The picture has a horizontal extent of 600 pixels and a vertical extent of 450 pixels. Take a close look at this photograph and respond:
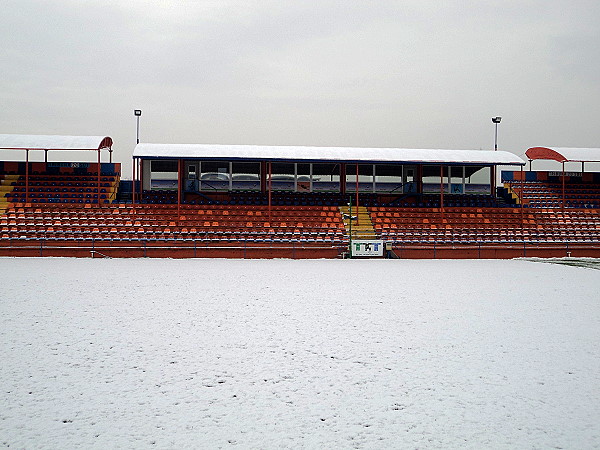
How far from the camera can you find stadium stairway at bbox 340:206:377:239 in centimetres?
2462

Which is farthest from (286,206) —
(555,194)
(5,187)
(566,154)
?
(555,194)

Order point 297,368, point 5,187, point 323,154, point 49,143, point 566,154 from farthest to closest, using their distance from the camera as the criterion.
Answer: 1. point 566,154
2. point 5,187
3. point 323,154
4. point 49,143
5. point 297,368

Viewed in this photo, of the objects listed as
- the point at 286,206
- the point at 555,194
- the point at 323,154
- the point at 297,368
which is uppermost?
the point at 323,154

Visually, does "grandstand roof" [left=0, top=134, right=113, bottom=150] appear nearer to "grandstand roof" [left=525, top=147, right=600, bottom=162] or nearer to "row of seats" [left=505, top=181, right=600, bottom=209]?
"row of seats" [left=505, top=181, right=600, bottom=209]

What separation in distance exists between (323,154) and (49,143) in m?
14.0

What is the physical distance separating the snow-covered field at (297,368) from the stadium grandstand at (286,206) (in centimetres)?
1113

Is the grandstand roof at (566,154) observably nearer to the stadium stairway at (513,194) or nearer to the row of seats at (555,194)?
the row of seats at (555,194)

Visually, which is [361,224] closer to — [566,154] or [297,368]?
[566,154]

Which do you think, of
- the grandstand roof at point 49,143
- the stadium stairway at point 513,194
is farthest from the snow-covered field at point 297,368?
the stadium stairway at point 513,194

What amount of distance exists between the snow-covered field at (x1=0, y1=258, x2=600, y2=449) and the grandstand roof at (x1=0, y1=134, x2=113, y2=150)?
1639 centimetres

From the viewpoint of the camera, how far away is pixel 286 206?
1080 inches

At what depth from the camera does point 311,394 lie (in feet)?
17.2

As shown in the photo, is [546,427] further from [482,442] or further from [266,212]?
[266,212]

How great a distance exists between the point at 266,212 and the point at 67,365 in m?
20.5
